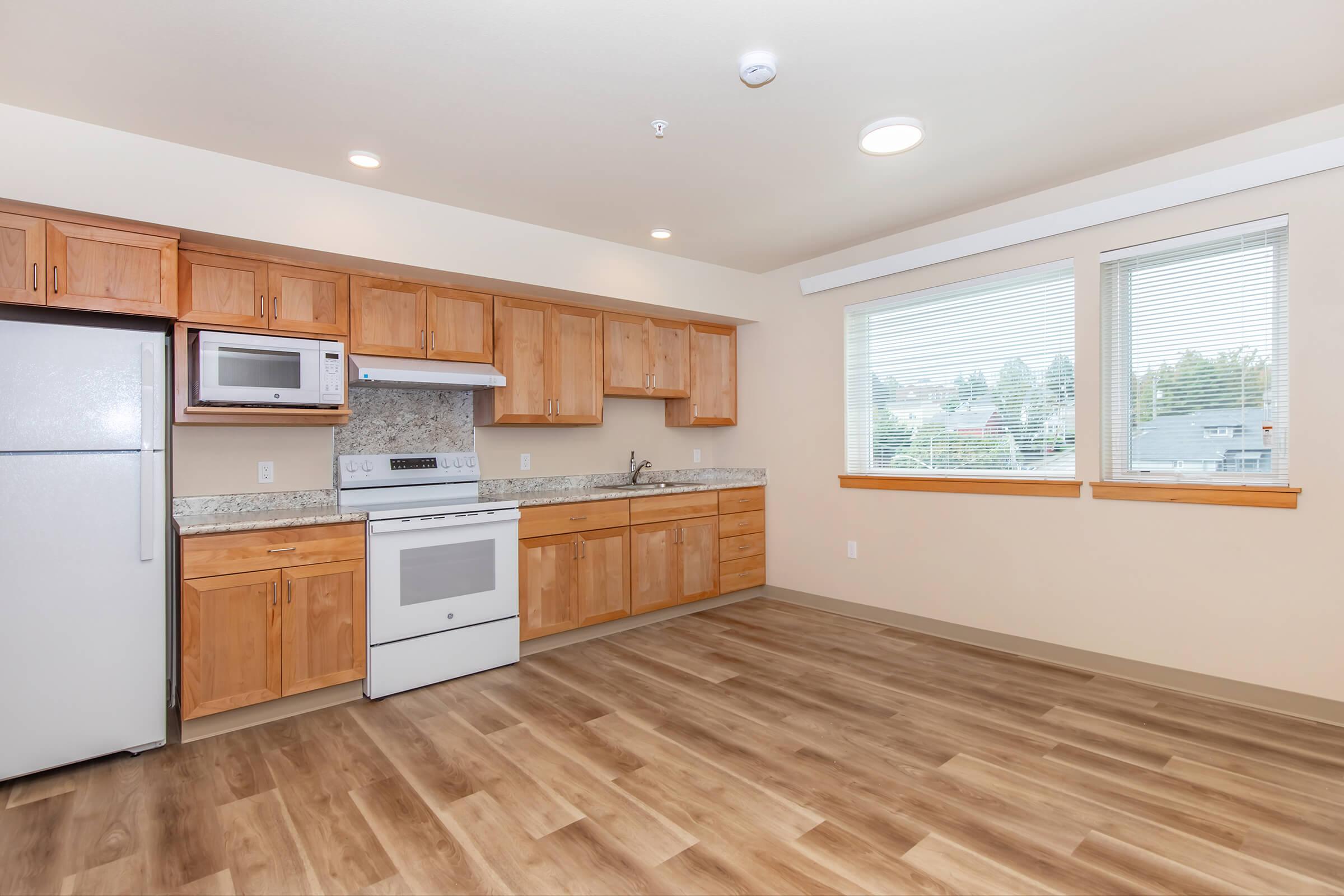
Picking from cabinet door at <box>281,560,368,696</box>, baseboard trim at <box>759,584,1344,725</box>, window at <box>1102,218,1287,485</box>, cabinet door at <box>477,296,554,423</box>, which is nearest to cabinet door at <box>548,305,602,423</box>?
cabinet door at <box>477,296,554,423</box>

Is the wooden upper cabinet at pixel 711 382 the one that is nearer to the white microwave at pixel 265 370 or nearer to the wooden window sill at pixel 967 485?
the wooden window sill at pixel 967 485

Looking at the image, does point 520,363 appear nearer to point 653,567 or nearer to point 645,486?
point 645,486

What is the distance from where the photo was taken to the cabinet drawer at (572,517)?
3.89 metres

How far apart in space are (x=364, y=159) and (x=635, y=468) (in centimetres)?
279

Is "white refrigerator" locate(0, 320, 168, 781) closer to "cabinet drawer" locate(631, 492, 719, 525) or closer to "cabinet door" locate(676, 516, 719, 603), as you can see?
"cabinet drawer" locate(631, 492, 719, 525)

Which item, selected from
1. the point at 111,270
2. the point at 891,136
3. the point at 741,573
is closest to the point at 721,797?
the point at 891,136

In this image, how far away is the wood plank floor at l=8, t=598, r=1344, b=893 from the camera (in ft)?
6.25

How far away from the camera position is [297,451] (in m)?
3.62

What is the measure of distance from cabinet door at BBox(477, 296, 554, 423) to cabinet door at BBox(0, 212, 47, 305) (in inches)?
78.3

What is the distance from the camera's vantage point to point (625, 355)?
15.4 feet

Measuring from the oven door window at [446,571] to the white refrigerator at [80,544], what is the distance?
3.24ft

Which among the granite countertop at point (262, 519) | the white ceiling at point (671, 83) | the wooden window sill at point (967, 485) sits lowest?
the granite countertop at point (262, 519)

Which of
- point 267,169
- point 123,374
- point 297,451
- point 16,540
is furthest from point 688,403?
point 16,540

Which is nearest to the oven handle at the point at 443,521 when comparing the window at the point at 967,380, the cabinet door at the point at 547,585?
the cabinet door at the point at 547,585
